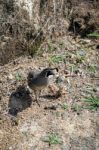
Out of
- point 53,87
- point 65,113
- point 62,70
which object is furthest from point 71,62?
point 65,113

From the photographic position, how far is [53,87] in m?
7.39

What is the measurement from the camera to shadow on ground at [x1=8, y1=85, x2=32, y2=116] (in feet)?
23.1

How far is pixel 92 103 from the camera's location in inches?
278

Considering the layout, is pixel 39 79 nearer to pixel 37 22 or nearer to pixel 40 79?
pixel 40 79

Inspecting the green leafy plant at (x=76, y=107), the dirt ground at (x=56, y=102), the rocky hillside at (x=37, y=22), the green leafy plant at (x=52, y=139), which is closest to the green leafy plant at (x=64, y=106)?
the dirt ground at (x=56, y=102)

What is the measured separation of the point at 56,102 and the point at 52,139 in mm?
846

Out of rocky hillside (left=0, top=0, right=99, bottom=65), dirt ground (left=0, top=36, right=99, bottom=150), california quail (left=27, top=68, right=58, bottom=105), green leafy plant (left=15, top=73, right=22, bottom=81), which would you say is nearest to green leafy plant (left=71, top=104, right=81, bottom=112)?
dirt ground (left=0, top=36, right=99, bottom=150)

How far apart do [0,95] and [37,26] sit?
161 centimetres

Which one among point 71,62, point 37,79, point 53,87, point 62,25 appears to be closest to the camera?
point 37,79

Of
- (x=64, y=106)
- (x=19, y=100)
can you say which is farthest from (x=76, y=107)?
(x=19, y=100)

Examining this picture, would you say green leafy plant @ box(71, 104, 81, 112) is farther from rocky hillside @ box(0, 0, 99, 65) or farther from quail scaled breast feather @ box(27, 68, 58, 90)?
rocky hillside @ box(0, 0, 99, 65)

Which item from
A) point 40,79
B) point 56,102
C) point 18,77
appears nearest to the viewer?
point 40,79

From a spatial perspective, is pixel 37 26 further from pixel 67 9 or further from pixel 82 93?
pixel 82 93

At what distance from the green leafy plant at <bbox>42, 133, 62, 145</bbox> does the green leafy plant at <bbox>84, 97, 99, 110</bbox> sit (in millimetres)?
818
